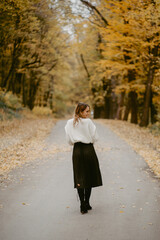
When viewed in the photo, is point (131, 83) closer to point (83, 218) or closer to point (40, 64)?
point (40, 64)

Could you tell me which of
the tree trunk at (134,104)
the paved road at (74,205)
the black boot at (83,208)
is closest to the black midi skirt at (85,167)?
the black boot at (83,208)

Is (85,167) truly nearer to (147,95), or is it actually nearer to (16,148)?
(16,148)

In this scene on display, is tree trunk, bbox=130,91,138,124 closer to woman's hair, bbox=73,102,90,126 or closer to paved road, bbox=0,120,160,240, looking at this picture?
paved road, bbox=0,120,160,240

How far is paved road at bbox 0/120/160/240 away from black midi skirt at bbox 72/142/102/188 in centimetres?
56

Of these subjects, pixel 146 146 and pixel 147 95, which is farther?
pixel 147 95

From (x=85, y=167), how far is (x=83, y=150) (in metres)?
0.32

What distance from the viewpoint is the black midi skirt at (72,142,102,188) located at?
4.69 m

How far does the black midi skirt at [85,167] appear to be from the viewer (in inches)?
185

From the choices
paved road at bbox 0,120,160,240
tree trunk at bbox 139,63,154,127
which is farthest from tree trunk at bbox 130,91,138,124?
paved road at bbox 0,120,160,240

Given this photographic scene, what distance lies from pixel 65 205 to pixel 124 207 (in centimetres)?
114

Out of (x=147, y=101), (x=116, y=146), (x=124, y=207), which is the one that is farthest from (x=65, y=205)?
(x=147, y=101)

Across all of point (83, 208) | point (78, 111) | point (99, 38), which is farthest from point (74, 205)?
point (99, 38)

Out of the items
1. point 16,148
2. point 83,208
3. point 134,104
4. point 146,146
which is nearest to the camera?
point 83,208

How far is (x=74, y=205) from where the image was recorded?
507cm
